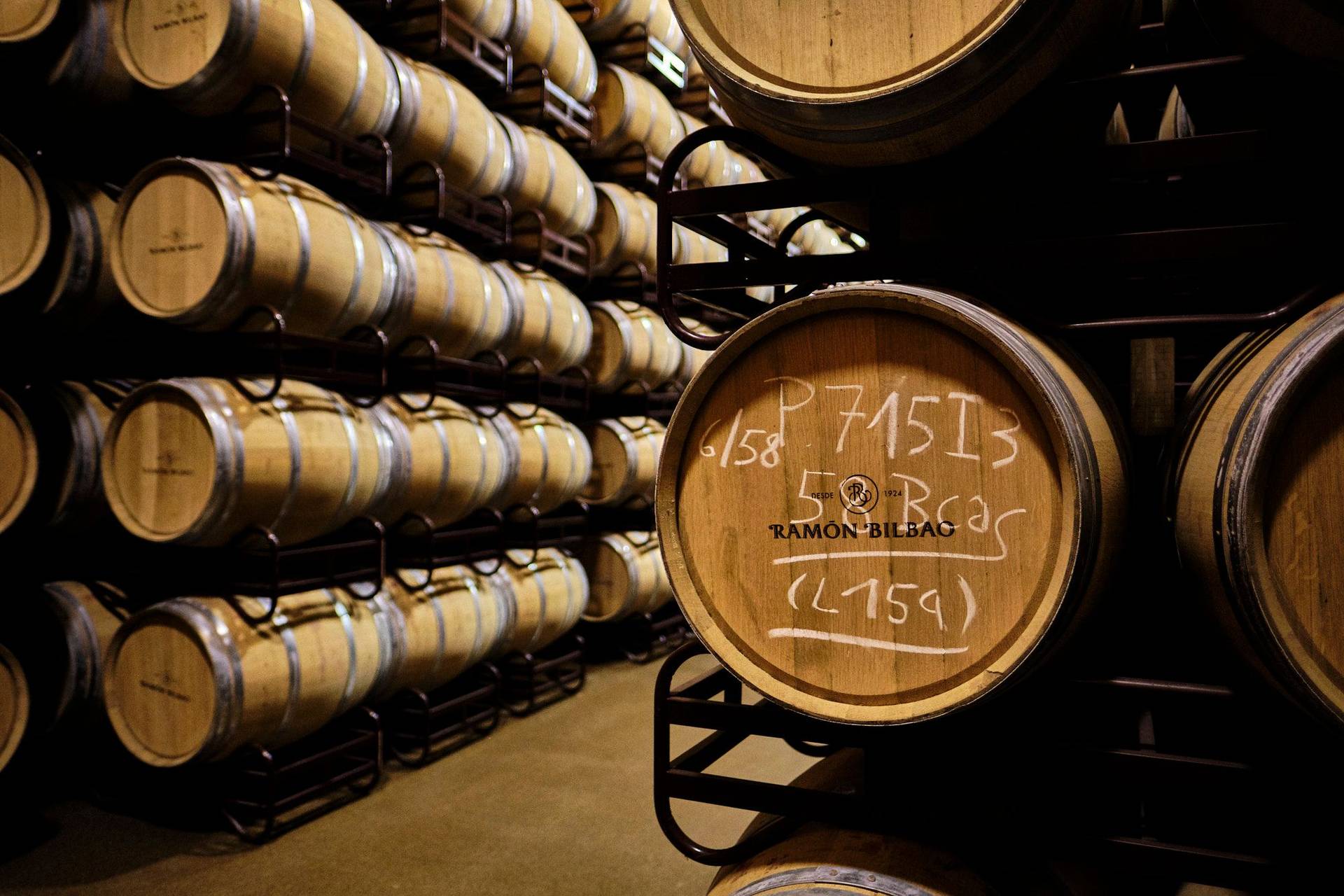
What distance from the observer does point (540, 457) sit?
16.1 ft

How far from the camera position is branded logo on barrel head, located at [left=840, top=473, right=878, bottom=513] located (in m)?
1.48

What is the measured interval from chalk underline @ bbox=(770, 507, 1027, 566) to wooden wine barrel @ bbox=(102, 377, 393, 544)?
7.67ft

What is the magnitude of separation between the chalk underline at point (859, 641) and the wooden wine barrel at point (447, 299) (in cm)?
295

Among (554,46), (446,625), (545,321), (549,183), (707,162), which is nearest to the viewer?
(446,625)

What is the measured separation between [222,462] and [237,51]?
1402 millimetres

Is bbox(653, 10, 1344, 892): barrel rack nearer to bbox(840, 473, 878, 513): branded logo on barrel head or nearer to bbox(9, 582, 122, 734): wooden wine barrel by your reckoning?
bbox(840, 473, 878, 513): branded logo on barrel head

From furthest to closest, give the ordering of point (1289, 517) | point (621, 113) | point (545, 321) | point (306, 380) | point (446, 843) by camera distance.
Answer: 1. point (621, 113)
2. point (545, 321)
3. point (306, 380)
4. point (446, 843)
5. point (1289, 517)

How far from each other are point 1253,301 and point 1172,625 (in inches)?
24.4

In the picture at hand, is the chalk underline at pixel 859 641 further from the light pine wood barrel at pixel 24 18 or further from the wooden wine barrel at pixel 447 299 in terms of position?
the light pine wood barrel at pixel 24 18

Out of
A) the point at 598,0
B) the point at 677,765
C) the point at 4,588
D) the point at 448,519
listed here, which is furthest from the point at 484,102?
the point at 677,765

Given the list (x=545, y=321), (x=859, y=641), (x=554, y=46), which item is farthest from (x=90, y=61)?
(x=859, y=641)

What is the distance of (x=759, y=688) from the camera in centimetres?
152

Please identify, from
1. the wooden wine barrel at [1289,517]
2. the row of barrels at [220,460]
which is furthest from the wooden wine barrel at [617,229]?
the wooden wine barrel at [1289,517]

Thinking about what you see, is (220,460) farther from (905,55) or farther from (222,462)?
(905,55)
